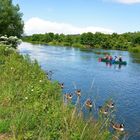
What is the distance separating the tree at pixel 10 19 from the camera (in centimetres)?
5816

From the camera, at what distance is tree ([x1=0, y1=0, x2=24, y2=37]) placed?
58156 millimetres

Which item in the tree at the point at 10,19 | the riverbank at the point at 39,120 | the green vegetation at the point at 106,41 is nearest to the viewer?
the riverbank at the point at 39,120

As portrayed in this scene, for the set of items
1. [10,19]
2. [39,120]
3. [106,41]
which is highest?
[10,19]

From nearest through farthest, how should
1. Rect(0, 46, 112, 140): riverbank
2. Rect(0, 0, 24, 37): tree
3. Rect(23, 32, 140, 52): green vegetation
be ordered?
Rect(0, 46, 112, 140): riverbank < Rect(0, 0, 24, 37): tree < Rect(23, 32, 140, 52): green vegetation

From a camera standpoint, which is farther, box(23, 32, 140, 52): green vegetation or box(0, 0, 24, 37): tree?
box(23, 32, 140, 52): green vegetation

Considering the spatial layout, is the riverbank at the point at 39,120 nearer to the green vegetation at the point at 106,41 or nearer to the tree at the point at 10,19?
the tree at the point at 10,19

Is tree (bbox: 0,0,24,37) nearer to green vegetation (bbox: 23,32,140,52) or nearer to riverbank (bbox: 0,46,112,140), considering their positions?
riverbank (bbox: 0,46,112,140)

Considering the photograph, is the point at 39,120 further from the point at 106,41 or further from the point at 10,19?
the point at 106,41

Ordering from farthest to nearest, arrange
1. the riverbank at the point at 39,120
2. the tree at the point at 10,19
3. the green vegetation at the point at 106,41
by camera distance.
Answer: the green vegetation at the point at 106,41
the tree at the point at 10,19
the riverbank at the point at 39,120

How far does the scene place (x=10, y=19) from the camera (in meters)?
59.8

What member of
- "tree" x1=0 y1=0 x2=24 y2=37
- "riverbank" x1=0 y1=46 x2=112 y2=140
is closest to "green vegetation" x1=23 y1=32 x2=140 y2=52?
"tree" x1=0 y1=0 x2=24 y2=37

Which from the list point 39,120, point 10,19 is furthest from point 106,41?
point 39,120

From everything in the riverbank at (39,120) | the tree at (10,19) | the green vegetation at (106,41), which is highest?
the tree at (10,19)

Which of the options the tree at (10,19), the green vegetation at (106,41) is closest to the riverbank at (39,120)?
the tree at (10,19)
